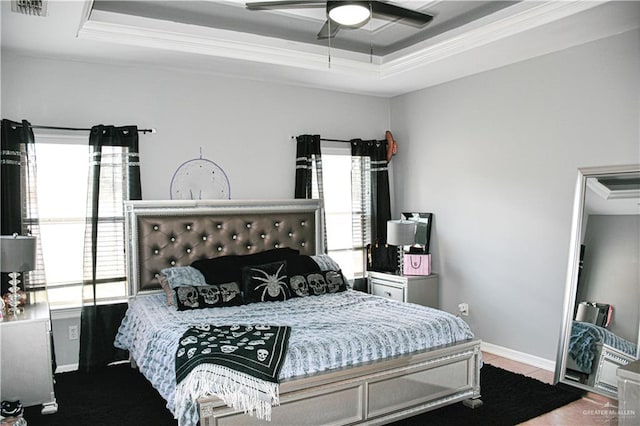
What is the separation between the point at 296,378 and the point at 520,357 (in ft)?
7.99

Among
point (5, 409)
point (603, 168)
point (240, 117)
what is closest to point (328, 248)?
point (240, 117)

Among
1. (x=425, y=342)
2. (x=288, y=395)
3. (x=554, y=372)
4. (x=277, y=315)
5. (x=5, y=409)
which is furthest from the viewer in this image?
(x=554, y=372)

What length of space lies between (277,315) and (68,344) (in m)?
1.82

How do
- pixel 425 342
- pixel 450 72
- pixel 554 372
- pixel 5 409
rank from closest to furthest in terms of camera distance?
pixel 5 409 < pixel 425 342 < pixel 554 372 < pixel 450 72

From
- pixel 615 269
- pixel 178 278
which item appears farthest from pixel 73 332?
pixel 615 269

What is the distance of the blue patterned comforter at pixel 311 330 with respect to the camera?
2715 mm

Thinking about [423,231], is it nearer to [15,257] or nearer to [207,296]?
[207,296]

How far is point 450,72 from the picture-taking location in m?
4.51

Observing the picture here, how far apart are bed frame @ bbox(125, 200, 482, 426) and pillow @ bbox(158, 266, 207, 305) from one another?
0.20 meters

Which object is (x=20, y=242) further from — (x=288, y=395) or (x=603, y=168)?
(x=603, y=168)

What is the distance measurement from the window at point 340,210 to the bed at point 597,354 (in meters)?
2.22

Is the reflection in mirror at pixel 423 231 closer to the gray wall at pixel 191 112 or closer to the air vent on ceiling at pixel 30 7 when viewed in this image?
the gray wall at pixel 191 112

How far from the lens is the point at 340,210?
17.1 ft

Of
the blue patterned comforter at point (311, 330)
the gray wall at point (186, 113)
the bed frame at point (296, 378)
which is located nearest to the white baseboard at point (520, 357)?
the bed frame at point (296, 378)
